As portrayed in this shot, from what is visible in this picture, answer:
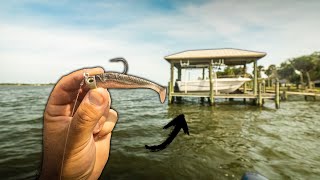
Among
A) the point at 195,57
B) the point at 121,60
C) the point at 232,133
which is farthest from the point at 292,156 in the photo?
the point at 195,57

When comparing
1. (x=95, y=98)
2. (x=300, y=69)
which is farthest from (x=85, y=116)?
(x=300, y=69)

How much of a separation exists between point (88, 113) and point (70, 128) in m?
0.22

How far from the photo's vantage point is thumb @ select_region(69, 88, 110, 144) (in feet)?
5.34

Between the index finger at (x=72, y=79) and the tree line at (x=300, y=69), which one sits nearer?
the index finger at (x=72, y=79)

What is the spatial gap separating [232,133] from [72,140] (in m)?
11.2

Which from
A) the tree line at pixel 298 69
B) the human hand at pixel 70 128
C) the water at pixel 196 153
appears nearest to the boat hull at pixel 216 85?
the water at pixel 196 153

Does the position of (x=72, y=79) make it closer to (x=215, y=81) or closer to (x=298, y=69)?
(x=215, y=81)

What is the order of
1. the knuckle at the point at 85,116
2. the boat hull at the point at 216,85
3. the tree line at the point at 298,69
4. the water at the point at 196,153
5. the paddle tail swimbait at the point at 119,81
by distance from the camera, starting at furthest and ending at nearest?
the tree line at the point at 298,69 < the boat hull at the point at 216,85 < the water at the point at 196,153 < the paddle tail swimbait at the point at 119,81 < the knuckle at the point at 85,116

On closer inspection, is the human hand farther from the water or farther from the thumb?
the water

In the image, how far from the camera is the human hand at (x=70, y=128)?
1669 mm

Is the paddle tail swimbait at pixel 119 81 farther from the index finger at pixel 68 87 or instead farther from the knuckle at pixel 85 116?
the knuckle at pixel 85 116

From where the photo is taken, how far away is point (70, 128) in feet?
5.65

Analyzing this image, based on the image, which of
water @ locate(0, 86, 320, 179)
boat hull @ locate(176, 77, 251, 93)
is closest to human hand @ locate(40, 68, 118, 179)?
water @ locate(0, 86, 320, 179)

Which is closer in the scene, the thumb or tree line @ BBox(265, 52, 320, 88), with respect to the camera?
the thumb
